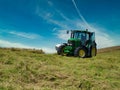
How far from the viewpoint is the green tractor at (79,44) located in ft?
69.6

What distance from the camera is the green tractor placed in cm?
2121

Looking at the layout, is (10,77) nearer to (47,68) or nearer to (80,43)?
(47,68)

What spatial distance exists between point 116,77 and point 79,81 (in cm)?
247

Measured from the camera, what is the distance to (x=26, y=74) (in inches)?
376

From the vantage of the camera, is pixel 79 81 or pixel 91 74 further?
pixel 91 74

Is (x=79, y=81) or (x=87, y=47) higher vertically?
(x=87, y=47)

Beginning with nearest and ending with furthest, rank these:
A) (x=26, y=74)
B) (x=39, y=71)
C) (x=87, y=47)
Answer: (x=26, y=74), (x=39, y=71), (x=87, y=47)

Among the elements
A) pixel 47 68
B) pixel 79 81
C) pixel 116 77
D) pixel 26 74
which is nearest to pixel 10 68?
pixel 26 74

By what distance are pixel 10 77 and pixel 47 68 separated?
236 centimetres

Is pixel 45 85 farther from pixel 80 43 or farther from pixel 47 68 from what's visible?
pixel 80 43

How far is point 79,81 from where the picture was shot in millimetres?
9078

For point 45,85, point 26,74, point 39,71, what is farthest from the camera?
point 39,71

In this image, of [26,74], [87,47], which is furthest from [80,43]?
[26,74]

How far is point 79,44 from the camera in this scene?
21406 millimetres
